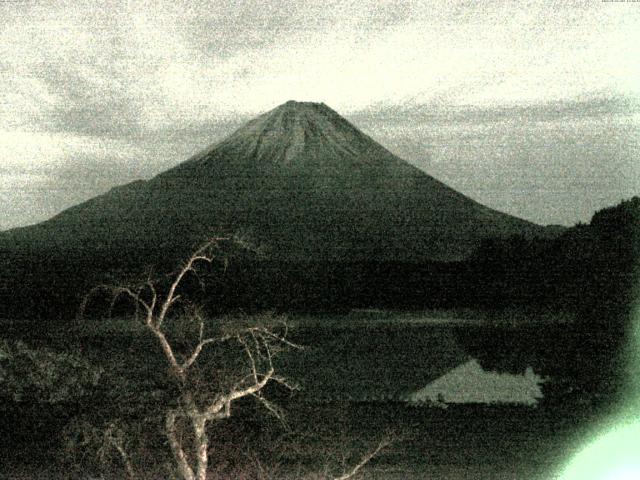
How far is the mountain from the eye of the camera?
109m

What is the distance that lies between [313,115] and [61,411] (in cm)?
13167

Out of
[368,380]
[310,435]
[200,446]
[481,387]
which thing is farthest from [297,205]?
[200,446]

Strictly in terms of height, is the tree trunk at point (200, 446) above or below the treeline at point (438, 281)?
above

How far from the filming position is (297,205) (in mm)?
122875

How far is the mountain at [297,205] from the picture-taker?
109 m

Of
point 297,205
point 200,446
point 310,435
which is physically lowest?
point 297,205

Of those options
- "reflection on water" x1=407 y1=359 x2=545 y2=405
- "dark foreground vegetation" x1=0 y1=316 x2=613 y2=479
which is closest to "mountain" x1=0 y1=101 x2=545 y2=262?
"reflection on water" x1=407 y1=359 x2=545 y2=405

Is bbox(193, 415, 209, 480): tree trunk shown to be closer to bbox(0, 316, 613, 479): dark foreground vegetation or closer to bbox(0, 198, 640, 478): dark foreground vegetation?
bbox(0, 198, 640, 478): dark foreground vegetation

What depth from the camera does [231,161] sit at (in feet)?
454

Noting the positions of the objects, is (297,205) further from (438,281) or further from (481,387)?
(481,387)

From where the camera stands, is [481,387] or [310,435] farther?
[481,387]

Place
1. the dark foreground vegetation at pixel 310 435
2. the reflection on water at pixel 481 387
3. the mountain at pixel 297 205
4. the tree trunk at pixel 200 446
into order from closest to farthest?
1. the tree trunk at pixel 200 446
2. the dark foreground vegetation at pixel 310 435
3. the reflection on water at pixel 481 387
4. the mountain at pixel 297 205

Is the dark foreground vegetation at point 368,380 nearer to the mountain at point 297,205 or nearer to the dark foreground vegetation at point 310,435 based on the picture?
the dark foreground vegetation at point 310,435

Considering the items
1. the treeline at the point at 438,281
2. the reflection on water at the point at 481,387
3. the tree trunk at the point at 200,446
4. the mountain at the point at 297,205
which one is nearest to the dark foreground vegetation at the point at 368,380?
the treeline at the point at 438,281
